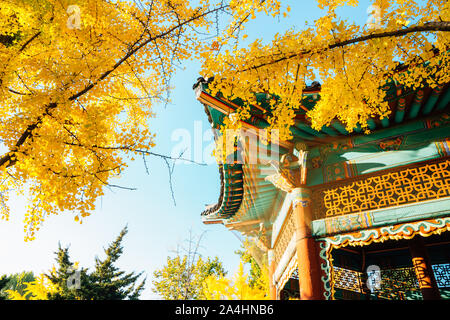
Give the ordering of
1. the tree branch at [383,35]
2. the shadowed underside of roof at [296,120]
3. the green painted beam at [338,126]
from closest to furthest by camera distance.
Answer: the tree branch at [383,35] < the shadowed underside of roof at [296,120] < the green painted beam at [338,126]

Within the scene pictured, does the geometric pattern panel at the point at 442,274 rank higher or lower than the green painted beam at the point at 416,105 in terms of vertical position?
lower

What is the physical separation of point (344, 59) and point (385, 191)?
259 centimetres

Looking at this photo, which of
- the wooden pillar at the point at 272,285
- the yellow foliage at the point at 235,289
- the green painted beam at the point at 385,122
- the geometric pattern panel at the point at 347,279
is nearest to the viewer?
the yellow foliage at the point at 235,289

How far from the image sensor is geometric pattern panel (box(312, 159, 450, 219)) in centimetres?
435

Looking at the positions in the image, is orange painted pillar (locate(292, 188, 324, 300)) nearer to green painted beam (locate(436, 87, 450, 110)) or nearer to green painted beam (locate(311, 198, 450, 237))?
green painted beam (locate(311, 198, 450, 237))

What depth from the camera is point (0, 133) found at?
376 centimetres

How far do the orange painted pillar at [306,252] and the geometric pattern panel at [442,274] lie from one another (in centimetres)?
502

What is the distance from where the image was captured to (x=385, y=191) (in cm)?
464

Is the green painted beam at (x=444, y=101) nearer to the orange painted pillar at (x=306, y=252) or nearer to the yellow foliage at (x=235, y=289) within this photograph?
the orange painted pillar at (x=306, y=252)

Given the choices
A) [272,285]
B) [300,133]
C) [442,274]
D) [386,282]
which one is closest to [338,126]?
[300,133]

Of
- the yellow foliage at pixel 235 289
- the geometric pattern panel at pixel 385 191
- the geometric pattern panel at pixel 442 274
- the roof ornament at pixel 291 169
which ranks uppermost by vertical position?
the roof ornament at pixel 291 169

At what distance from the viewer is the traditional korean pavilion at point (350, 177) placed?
171 inches

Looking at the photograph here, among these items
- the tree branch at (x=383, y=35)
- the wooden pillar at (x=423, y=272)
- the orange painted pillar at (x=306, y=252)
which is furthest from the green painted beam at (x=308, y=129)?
the wooden pillar at (x=423, y=272)

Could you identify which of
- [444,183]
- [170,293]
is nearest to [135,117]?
[444,183]
